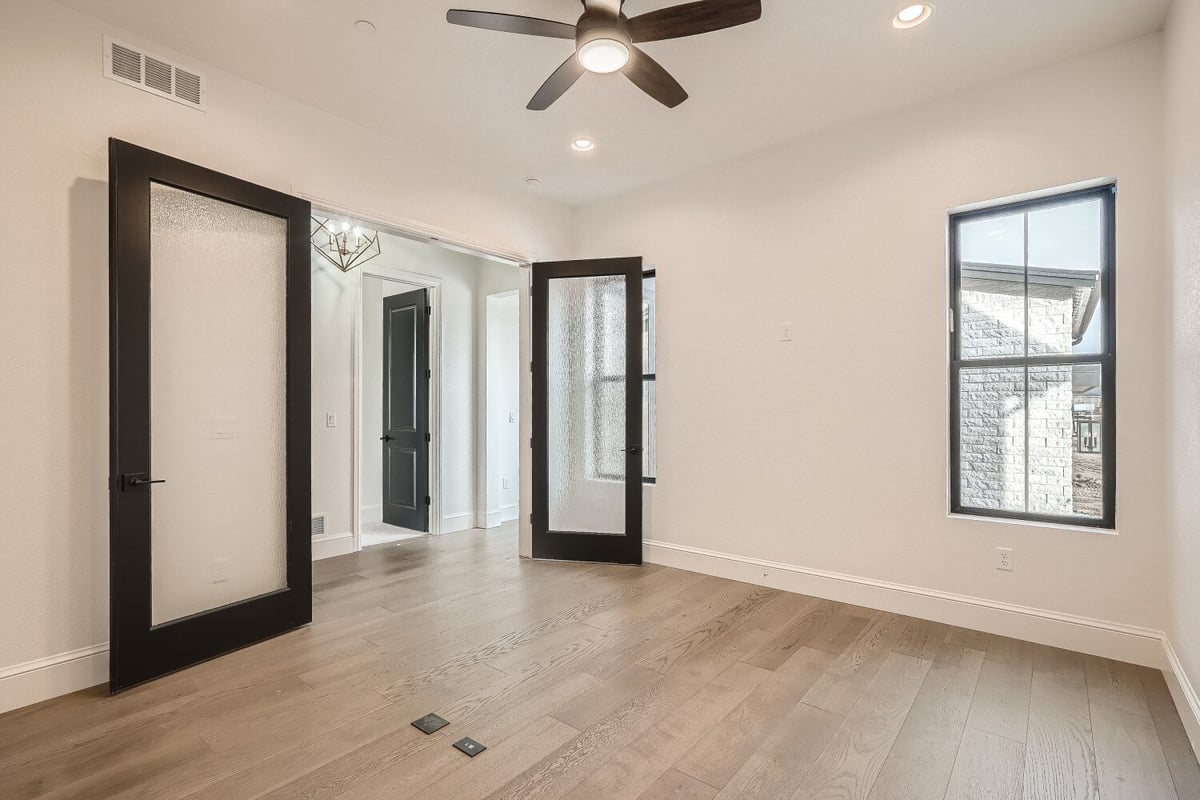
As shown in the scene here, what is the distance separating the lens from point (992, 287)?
3.28 metres

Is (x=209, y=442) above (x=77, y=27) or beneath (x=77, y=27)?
beneath

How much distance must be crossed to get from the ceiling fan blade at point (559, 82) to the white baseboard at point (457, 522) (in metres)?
4.01

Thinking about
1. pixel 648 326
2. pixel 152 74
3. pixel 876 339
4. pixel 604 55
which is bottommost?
pixel 876 339

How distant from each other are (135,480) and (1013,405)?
14.1 ft

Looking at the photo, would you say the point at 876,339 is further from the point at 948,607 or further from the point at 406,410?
the point at 406,410

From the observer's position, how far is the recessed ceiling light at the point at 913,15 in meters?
2.56

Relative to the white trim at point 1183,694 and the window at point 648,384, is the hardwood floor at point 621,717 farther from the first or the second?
the window at point 648,384

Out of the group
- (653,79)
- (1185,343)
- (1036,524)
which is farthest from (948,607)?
(653,79)

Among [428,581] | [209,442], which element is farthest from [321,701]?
[428,581]

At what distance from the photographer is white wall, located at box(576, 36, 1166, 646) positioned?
280 centimetres

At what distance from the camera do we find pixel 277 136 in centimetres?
326

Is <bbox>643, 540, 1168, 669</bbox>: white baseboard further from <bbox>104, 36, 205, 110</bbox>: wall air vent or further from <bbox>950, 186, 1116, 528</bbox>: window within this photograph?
<bbox>104, 36, 205, 110</bbox>: wall air vent

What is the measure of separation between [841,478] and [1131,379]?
4.77 ft

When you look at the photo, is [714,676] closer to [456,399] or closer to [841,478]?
[841,478]
